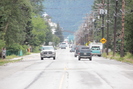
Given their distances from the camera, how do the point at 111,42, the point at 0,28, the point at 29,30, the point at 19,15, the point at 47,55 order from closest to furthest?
the point at 0,28 < the point at 19,15 < the point at 47,55 < the point at 29,30 < the point at 111,42

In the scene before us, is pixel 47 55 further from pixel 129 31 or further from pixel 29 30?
pixel 29 30

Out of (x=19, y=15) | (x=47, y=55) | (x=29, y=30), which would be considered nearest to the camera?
(x=19, y=15)

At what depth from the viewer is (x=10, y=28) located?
46812 mm

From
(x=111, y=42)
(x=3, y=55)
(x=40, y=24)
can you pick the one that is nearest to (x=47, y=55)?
(x=3, y=55)

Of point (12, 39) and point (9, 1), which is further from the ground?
point (9, 1)

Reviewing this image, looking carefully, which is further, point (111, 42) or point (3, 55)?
point (111, 42)

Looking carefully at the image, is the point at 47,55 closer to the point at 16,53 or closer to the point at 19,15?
the point at 19,15

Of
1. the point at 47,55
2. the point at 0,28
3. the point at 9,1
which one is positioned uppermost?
the point at 9,1

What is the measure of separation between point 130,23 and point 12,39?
14773 millimetres

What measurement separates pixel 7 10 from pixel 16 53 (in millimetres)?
28988

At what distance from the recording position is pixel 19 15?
46.4 m

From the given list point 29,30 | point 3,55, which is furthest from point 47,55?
point 29,30

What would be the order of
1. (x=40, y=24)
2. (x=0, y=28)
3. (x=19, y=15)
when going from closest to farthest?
(x=0, y=28) → (x=19, y=15) → (x=40, y=24)

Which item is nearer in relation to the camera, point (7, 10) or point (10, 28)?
point (7, 10)
